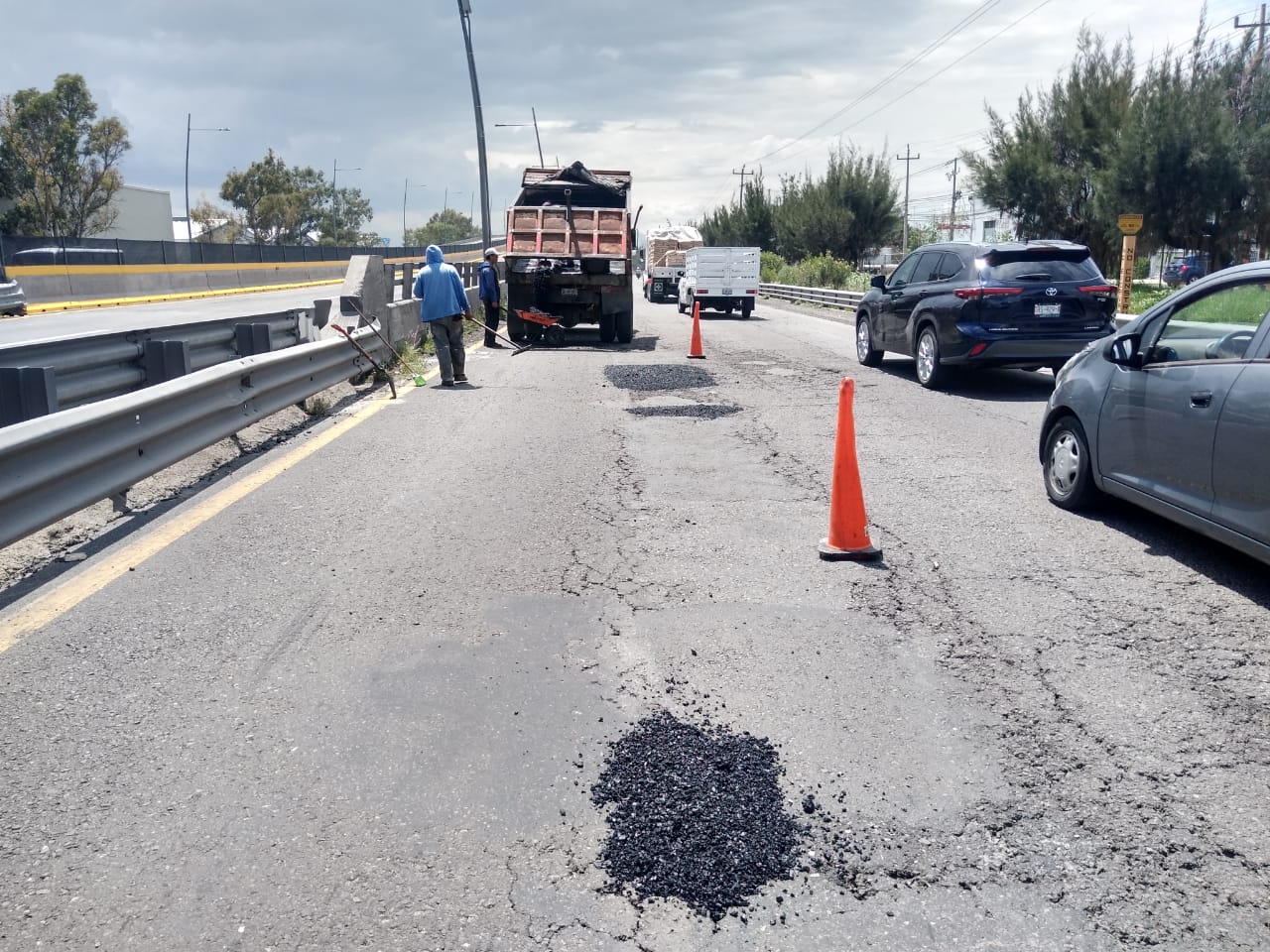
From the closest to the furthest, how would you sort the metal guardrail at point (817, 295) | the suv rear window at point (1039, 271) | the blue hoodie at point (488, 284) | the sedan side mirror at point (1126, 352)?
the sedan side mirror at point (1126, 352)
the suv rear window at point (1039, 271)
the blue hoodie at point (488, 284)
the metal guardrail at point (817, 295)

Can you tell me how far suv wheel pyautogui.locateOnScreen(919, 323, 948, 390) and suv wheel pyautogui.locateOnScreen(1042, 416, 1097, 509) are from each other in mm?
5778

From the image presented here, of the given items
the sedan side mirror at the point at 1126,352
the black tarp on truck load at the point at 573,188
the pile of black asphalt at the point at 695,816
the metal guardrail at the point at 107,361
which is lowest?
the pile of black asphalt at the point at 695,816

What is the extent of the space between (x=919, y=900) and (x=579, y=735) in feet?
4.43

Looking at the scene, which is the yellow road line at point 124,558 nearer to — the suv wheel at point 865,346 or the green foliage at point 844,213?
the suv wheel at point 865,346

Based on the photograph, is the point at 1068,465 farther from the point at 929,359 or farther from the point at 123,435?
the point at 929,359

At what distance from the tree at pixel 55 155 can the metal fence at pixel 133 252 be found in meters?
12.0

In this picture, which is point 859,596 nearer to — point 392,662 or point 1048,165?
point 392,662

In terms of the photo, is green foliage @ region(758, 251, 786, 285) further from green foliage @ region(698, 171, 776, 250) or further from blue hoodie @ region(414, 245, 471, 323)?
blue hoodie @ region(414, 245, 471, 323)

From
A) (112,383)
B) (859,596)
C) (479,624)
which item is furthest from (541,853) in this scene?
(112,383)

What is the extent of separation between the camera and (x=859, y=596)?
5.37m

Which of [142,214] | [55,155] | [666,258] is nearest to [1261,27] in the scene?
[666,258]

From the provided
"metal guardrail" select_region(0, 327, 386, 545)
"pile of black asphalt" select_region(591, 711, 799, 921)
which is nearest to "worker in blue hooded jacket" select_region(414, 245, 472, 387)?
"metal guardrail" select_region(0, 327, 386, 545)

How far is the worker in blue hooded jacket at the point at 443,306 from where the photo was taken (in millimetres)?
13219

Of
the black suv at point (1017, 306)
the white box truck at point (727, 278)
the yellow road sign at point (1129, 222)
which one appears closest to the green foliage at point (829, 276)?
the white box truck at point (727, 278)
